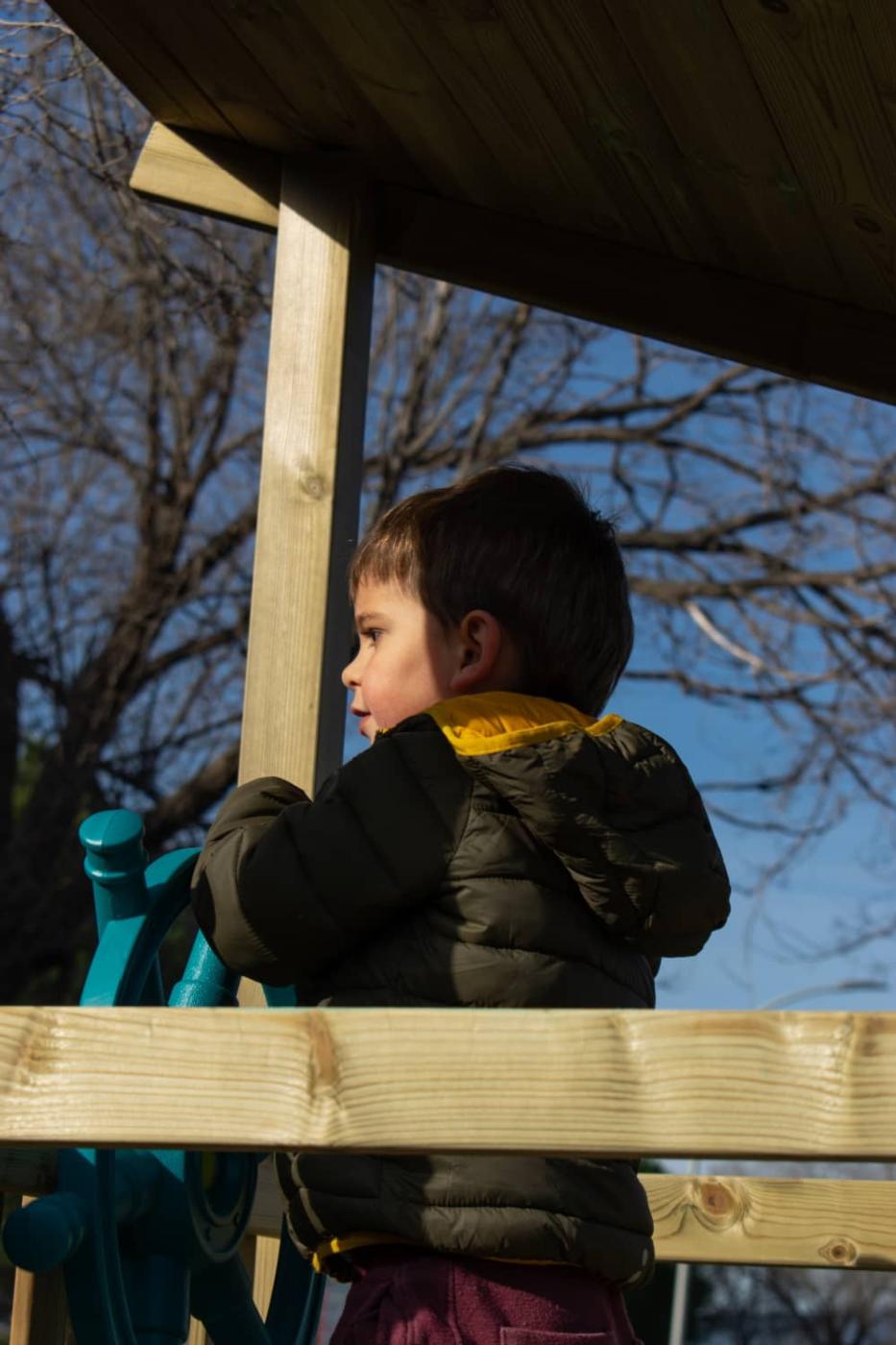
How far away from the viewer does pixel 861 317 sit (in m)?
2.91

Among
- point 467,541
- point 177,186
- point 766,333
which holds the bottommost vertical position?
point 467,541

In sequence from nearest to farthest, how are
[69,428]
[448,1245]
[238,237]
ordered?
[448,1245] < [238,237] < [69,428]

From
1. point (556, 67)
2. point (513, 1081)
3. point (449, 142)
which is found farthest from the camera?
point (449, 142)

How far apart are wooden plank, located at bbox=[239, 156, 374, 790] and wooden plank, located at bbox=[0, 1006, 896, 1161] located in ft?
4.13

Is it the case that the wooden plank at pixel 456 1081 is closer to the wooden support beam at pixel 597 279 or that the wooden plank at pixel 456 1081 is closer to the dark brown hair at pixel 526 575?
the dark brown hair at pixel 526 575

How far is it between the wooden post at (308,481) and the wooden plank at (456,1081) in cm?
124

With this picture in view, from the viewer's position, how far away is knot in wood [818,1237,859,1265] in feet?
10.5

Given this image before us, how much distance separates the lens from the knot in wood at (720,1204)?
325 centimetres

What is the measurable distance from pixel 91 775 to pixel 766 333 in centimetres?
778

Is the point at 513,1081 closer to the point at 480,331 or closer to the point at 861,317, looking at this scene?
the point at 861,317

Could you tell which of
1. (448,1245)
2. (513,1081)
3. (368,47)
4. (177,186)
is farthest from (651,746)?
(177,186)

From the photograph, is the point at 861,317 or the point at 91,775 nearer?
the point at 861,317

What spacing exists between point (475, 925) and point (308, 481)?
111cm

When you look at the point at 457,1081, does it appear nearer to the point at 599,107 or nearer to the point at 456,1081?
the point at 456,1081
